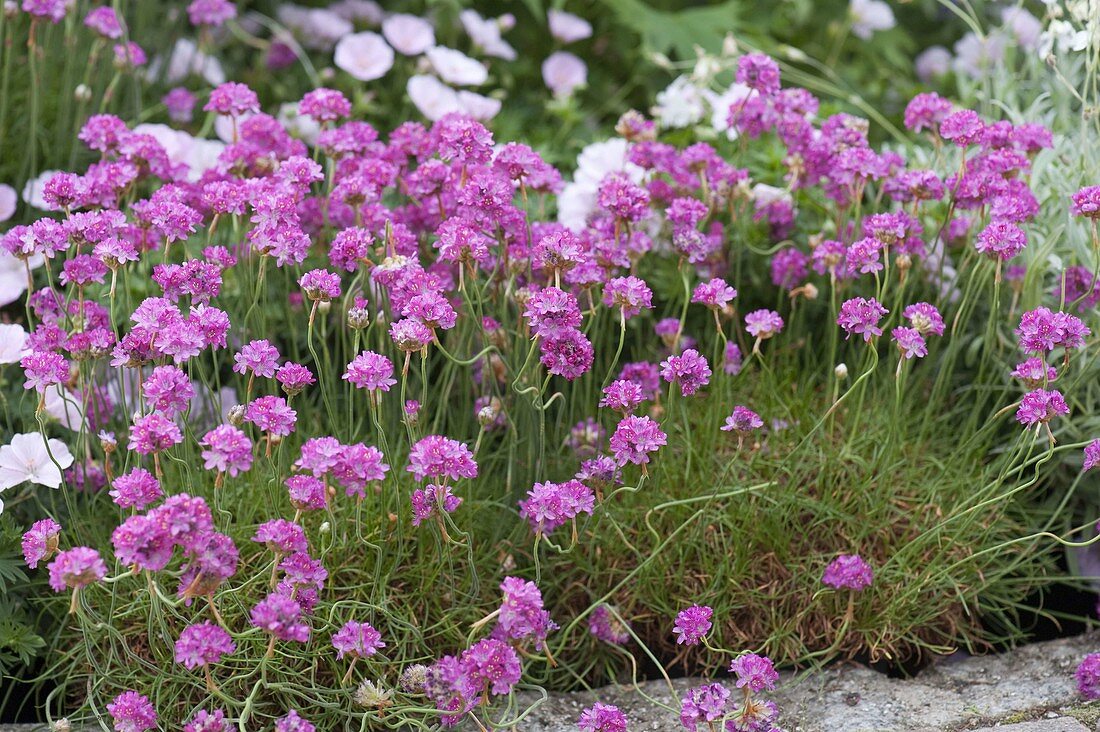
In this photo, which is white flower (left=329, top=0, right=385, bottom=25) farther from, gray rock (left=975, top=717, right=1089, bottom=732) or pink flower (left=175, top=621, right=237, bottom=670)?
gray rock (left=975, top=717, right=1089, bottom=732)

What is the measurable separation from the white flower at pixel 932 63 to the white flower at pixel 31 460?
315cm

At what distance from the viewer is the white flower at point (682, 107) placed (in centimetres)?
304

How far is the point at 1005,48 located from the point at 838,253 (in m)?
1.20

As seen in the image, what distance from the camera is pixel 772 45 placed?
3666 mm

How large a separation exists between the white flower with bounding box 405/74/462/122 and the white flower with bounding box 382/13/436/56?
0.29 meters

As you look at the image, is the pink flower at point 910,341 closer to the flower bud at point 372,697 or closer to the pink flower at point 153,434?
the flower bud at point 372,697

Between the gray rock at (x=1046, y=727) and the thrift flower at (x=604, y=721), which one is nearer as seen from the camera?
the thrift flower at (x=604, y=721)

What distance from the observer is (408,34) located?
3420mm

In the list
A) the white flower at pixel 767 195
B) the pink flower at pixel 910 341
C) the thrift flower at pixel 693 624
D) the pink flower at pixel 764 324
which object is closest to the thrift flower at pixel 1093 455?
the pink flower at pixel 910 341

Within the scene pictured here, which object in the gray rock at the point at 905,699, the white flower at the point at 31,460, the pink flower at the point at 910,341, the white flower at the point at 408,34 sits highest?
the pink flower at the point at 910,341

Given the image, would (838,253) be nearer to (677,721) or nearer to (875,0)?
(677,721)

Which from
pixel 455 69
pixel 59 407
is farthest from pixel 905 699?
pixel 455 69

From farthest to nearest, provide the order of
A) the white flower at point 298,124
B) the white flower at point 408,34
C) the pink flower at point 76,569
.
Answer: the white flower at point 408,34
the white flower at point 298,124
the pink flower at point 76,569

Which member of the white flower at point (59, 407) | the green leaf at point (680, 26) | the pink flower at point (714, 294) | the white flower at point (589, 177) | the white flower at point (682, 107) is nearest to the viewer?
the pink flower at point (714, 294)
